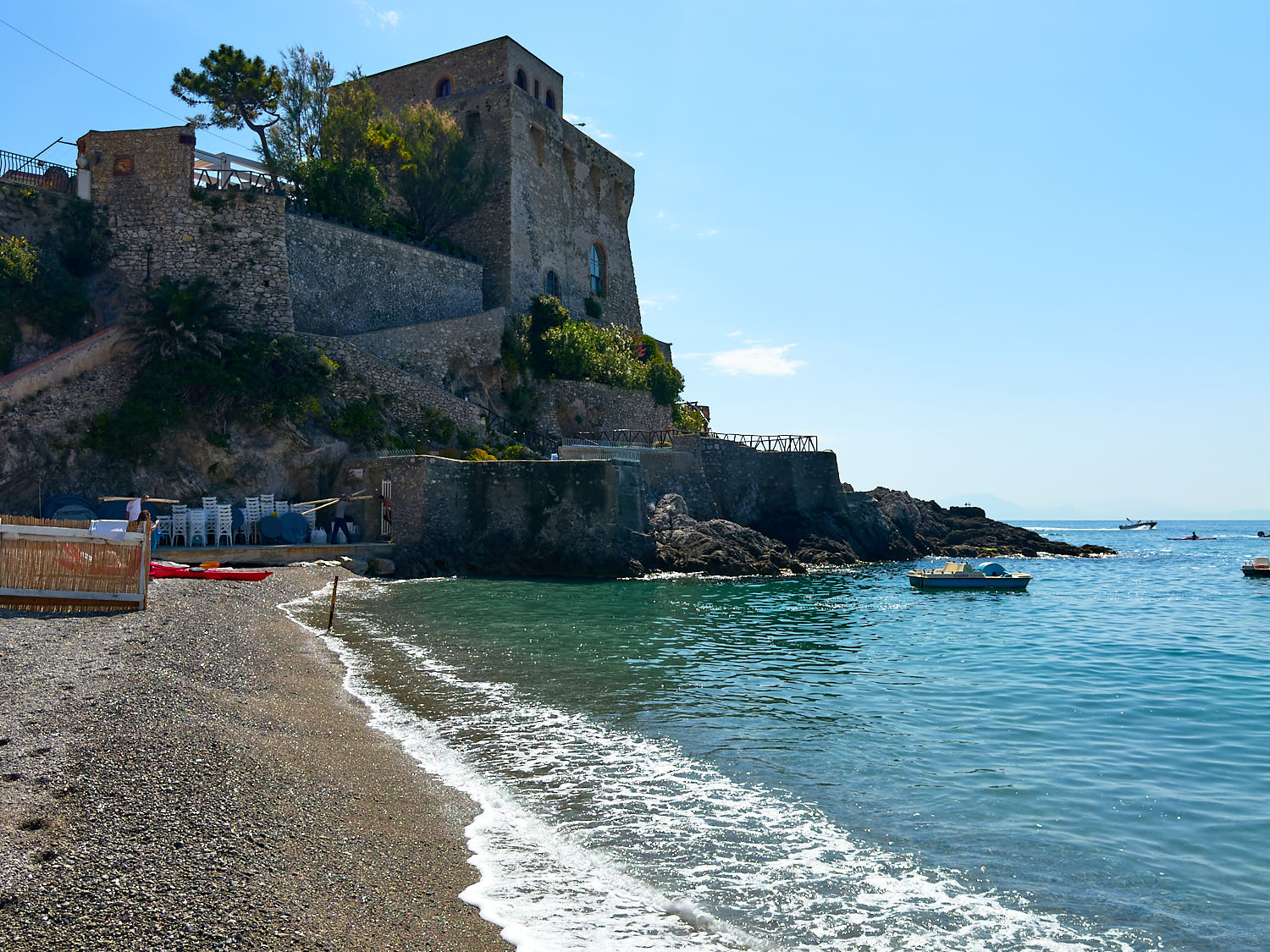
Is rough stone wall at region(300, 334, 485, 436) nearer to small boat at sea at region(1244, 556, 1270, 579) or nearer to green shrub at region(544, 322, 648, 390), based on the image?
green shrub at region(544, 322, 648, 390)

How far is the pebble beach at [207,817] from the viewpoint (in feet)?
13.4

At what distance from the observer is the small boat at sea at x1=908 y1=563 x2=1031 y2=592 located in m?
27.6

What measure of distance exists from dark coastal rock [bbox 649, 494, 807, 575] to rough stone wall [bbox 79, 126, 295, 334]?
1389 centimetres

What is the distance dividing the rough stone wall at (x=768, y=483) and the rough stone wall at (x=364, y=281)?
11835 millimetres

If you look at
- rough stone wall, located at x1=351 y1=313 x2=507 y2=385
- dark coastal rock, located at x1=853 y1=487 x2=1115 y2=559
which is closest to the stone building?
rough stone wall, located at x1=351 y1=313 x2=507 y2=385

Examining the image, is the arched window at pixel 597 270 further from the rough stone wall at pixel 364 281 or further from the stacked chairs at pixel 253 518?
the stacked chairs at pixel 253 518

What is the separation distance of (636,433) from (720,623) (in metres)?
18.7

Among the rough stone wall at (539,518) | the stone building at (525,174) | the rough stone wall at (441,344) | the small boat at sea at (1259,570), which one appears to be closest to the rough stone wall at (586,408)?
the rough stone wall at (441,344)

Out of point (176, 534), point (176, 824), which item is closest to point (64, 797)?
point (176, 824)

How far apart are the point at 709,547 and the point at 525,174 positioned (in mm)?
19711

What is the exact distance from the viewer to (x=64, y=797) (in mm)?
5266

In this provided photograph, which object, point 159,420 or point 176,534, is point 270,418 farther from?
point 176,534

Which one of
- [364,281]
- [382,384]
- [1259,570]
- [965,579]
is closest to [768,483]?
[965,579]

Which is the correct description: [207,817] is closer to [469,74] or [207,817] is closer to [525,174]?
[525,174]
